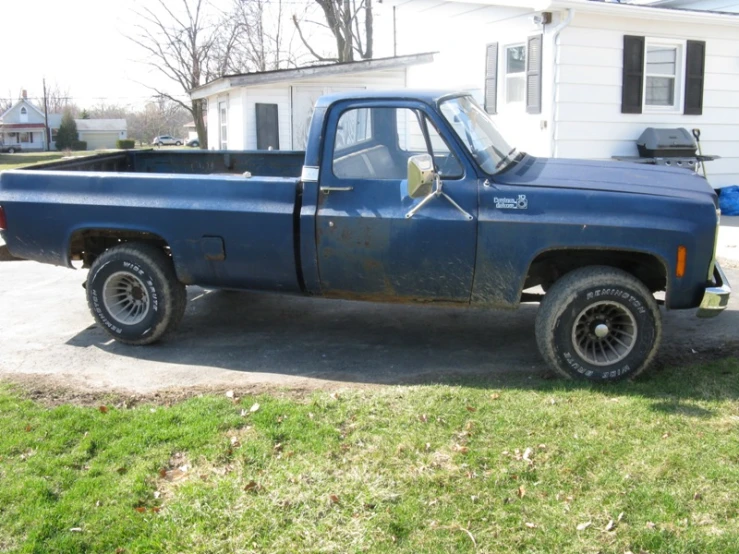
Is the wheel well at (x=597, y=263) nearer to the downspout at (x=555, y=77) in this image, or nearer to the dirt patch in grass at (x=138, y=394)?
the dirt patch in grass at (x=138, y=394)

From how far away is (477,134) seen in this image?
5852mm

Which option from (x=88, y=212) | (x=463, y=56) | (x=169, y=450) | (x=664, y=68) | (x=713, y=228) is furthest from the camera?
(x=463, y=56)

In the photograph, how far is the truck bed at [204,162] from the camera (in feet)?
26.7

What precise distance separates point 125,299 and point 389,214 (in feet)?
8.08

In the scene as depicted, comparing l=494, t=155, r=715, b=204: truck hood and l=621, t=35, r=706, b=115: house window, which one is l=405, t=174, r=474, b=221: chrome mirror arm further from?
l=621, t=35, r=706, b=115: house window

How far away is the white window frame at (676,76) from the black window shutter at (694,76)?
0.24ft

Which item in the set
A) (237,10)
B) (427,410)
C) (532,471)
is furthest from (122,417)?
(237,10)

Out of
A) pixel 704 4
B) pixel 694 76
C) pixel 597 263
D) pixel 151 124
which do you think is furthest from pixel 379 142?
pixel 151 124

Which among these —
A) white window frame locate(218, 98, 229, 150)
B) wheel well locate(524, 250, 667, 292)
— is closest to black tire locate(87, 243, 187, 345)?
wheel well locate(524, 250, 667, 292)

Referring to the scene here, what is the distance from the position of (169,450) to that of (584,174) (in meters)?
3.42

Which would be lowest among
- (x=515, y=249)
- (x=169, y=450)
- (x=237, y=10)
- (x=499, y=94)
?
(x=169, y=450)

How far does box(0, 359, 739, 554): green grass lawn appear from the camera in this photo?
365cm

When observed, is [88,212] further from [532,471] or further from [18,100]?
[18,100]

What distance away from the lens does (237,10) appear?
35812 millimetres
